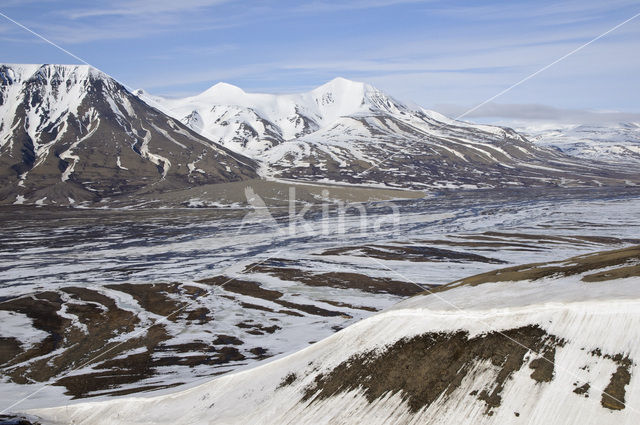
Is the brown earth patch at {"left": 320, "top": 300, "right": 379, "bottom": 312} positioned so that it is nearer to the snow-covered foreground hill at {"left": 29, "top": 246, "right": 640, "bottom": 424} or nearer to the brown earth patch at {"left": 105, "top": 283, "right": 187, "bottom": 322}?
the brown earth patch at {"left": 105, "top": 283, "right": 187, "bottom": 322}

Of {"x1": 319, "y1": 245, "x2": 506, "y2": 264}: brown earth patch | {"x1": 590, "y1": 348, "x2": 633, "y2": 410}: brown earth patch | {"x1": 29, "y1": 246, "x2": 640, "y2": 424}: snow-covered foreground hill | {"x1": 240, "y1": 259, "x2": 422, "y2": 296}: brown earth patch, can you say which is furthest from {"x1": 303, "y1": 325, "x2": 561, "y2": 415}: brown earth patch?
{"x1": 319, "y1": 245, "x2": 506, "y2": 264}: brown earth patch

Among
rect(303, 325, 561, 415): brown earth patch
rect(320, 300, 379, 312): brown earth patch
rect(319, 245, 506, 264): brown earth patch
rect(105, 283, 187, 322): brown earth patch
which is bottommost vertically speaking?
rect(105, 283, 187, 322): brown earth patch

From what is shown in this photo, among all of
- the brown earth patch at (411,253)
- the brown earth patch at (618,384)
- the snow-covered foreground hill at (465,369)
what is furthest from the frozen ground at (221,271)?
the brown earth patch at (618,384)

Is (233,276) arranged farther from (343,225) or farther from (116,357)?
(343,225)

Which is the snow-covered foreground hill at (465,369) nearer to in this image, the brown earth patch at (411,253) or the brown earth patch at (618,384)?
the brown earth patch at (618,384)

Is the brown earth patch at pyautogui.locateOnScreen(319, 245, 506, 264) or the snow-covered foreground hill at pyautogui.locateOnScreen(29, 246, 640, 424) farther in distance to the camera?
the brown earth patch at pyautogui.locateOnScreen(319, 245, 506, 264)

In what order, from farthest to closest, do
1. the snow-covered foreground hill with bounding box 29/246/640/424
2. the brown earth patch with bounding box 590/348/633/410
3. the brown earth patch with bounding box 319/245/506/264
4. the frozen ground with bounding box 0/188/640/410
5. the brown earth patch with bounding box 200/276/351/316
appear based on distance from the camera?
the brown earth patch with bounding box 319/245/506/264 < the brown earth patch with bounding box 200/276/351/316 < the frozen ground with bounding box 0/188/640/410 < the snow-covered foreground hill with bounding box 29/246/640/424 < the brown earth patch with bounding box 590/348/633/410

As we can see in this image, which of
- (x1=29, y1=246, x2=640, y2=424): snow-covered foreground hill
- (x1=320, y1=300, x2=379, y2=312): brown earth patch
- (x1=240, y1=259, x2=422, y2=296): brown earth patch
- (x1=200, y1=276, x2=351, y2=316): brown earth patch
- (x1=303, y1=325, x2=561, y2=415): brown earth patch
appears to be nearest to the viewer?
(x1=29, y1=246, x2=640, y2=424): snow-covered foreground hill
